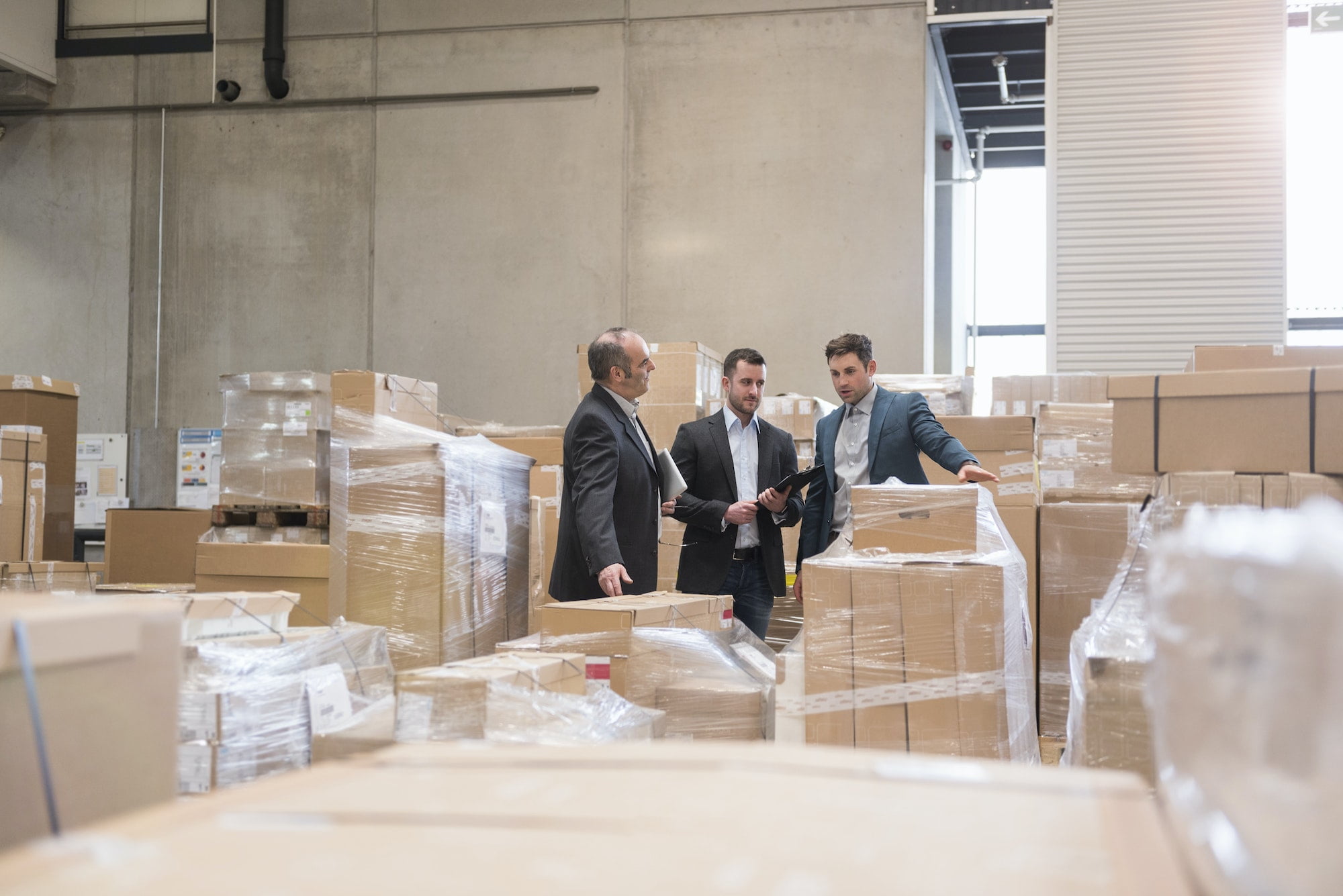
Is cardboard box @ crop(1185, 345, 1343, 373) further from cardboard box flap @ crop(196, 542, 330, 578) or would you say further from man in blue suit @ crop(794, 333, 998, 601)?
cardboard box flap @ crop(196, 542, 330, 578)

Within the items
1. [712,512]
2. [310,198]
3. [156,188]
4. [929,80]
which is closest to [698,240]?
[929,80]

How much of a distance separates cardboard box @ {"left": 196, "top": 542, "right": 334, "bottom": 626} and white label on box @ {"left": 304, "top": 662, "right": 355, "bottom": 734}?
2211mm

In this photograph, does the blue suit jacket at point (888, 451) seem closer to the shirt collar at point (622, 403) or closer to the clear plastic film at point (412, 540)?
the shirt collar at point (622, 403)

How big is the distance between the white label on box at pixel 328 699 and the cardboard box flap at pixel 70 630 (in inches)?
60.7

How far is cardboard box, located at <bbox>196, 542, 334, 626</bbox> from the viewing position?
497 centimetres

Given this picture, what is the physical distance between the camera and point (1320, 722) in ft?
2.48

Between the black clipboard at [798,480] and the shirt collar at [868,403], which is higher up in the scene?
the shirt collar at [868,403]

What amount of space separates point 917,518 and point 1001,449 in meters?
2.01

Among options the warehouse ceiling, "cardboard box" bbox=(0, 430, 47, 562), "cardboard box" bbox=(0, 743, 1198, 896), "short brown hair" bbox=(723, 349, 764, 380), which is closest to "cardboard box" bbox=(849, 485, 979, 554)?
"short brown hair" bbox=(723, 349, 764, 380)

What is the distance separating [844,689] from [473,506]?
1875mm

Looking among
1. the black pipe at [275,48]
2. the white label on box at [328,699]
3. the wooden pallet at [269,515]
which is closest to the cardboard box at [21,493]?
the wooden pallet at [269,515]

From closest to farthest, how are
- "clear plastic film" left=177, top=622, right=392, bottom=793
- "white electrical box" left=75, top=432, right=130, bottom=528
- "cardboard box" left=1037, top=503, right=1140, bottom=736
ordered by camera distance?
"clear plastic film" left=177, top=622, right=392, bottom=793 → "cardboard box" left=1037, top=503, right=1140, bottom=736 → "white electrical box" left=75, top=432, right=130, bottom=528

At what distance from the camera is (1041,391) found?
5906 mm

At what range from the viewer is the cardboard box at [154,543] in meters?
6.43
